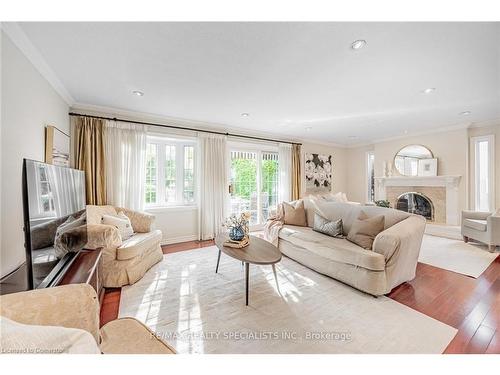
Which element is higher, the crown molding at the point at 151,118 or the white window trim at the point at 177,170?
the crown molding at the point at 151,118

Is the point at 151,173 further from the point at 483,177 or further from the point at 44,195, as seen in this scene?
the point at 483,177

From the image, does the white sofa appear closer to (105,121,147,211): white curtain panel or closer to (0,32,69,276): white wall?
(105,121,147,211): white curtain panel

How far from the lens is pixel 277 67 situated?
210 centimetres

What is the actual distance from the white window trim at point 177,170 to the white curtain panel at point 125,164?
0.36 metres

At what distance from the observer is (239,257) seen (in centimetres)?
206

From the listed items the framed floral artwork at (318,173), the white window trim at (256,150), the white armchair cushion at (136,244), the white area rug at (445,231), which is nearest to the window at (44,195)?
the white armchair cushion at (136,244)

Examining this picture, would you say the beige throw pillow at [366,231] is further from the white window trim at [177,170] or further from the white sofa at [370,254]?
the white window trim at [177,170]

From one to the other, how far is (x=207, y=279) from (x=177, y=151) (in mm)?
2657

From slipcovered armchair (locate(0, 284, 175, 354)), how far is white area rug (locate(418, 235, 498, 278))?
3.70 m

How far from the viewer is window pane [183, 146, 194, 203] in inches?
167

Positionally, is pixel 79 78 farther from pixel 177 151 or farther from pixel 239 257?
pixel 239 257

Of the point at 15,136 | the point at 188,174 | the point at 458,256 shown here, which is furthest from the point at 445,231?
the point at 15,136

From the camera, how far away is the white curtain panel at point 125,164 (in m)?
→ 3.28

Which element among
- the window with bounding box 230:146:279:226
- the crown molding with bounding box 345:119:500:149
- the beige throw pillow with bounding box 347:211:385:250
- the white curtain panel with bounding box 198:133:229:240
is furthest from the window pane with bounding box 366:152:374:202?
the white curtain panel with bounding box 198:133:229:240
